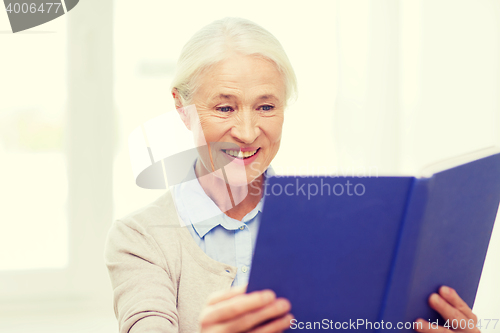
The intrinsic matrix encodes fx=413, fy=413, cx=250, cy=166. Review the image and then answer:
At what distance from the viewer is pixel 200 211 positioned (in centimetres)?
115

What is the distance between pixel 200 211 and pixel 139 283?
26 cm

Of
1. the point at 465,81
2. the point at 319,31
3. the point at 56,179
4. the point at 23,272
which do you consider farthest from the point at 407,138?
the point at 23,272

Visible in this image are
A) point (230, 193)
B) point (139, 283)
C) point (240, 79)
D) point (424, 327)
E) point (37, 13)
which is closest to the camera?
point (424, 327)

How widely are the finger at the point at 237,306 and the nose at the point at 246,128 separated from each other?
0.56 metres

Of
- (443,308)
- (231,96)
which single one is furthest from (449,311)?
(231,96)

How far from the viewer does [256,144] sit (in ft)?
3.83

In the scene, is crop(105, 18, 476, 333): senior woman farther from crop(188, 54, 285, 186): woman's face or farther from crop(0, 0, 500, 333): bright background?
crop(0, 0, 500, 333): bright background

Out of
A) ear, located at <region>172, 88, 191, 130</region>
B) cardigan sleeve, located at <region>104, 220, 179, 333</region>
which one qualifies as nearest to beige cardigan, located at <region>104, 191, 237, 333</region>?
cardigan sleeve, located at <region>104, 220, 179, 333</region>

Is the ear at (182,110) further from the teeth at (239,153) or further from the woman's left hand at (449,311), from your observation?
the woman's left hand at (449,311)

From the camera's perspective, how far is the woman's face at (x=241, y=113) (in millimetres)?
1109

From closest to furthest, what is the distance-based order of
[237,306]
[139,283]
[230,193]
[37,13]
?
[237,306]
[139,283]
[230,193]
[37,13]

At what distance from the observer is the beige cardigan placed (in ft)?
3.20

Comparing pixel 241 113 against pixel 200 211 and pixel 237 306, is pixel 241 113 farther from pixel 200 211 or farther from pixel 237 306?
pixel 237 306

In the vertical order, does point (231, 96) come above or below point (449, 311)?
above
